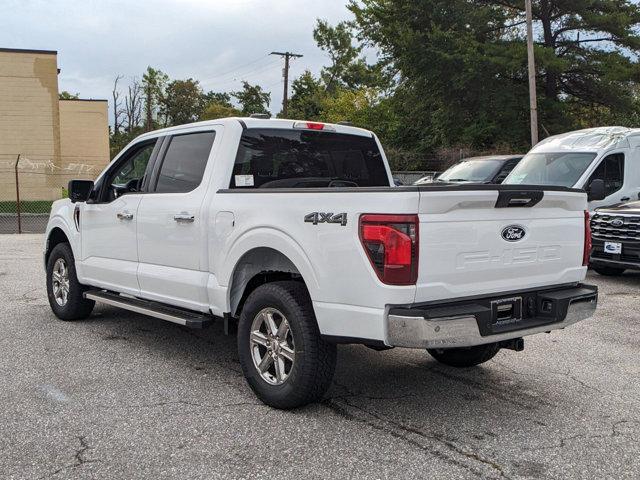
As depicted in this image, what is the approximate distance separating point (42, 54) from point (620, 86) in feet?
86.1

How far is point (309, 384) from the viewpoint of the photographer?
3.98 meters

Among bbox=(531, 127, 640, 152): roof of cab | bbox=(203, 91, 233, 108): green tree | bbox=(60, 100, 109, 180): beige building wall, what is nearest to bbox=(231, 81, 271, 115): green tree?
bbox=(203, 91, 233, 108): green tree

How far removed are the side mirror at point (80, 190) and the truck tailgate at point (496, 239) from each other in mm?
4019

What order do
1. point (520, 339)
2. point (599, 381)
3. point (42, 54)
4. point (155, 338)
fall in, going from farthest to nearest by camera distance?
1. point (42, 54)
2. point (155, 338)
3. point (599, 381)
4. point (520, 339)

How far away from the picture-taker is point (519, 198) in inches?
157

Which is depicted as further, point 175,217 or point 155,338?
point 155,338

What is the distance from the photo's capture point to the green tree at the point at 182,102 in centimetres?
7731

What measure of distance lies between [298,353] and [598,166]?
869 centimetres

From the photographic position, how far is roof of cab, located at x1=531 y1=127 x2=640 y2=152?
1117 cm

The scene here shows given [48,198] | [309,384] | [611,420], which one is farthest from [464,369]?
[48,198]

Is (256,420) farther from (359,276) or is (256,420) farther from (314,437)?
(359,276)

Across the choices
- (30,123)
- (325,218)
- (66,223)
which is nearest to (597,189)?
(325,218)

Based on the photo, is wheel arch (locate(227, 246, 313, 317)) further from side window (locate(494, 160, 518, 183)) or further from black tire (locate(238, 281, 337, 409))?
side window (locate(494, 160, 518, 183))

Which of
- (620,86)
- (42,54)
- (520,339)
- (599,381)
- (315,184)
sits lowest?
(599,381)
